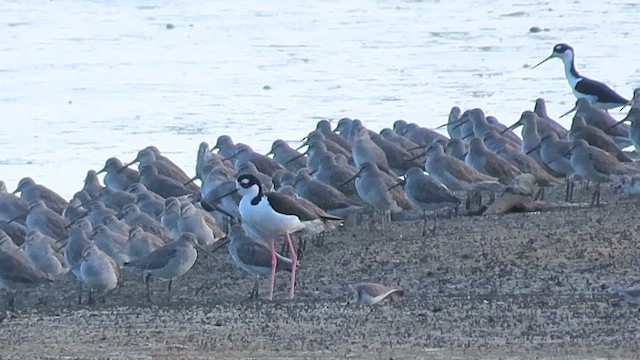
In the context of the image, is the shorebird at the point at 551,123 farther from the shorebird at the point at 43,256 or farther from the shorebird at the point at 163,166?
the shorebird at the point at 43,256

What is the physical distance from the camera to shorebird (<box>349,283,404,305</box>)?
37.8 feet

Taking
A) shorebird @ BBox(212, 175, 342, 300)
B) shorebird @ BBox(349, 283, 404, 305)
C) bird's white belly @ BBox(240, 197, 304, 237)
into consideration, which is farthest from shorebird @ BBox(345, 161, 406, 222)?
shorebird @ BBox(349, 283, 404, 305)

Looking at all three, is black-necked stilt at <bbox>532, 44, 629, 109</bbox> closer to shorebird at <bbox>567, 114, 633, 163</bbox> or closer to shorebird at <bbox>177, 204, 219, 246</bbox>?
shorebird at <bbox>567, 114, 633, 163</bbox>

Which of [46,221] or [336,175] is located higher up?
[336,175]

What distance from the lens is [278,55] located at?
2967 cm

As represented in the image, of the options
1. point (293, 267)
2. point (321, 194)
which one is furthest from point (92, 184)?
point (293, 267)

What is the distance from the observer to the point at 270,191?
558 inches

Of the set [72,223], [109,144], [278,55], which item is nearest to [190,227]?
[72,223]

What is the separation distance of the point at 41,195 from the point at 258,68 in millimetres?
11396

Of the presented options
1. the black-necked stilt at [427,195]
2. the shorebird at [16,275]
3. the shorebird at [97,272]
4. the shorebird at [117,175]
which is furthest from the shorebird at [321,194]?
the shorebird at [117,175]

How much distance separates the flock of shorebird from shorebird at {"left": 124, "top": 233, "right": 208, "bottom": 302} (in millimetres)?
10

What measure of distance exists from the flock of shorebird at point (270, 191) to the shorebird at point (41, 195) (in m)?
0.02

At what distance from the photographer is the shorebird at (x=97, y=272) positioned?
1298 centimetres

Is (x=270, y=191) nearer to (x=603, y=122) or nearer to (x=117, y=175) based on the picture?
(x=117, y=175)
